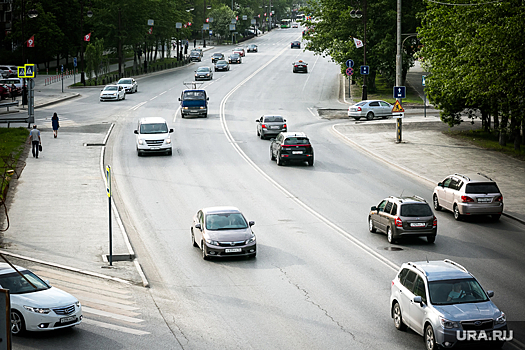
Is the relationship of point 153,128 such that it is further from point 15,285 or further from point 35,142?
point 15,285

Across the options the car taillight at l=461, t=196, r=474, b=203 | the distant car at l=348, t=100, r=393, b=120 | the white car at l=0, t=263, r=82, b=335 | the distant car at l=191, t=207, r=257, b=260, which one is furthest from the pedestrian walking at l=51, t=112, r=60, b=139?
the white car at l=0, t=263, r=82, b=335

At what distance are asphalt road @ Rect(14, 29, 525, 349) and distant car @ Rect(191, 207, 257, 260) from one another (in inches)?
14.7

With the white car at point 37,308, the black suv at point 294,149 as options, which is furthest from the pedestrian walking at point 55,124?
the white car at point 37,308

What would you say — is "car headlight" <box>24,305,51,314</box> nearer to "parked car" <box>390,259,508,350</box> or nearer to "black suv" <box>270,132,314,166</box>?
"parked car" <box>390,259,508,350</box>

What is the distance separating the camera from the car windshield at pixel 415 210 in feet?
71.3

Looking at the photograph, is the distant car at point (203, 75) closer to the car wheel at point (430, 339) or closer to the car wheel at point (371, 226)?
the car wheel at point (371, 226)

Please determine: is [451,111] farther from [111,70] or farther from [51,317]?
[111,70]

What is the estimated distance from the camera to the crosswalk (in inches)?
581

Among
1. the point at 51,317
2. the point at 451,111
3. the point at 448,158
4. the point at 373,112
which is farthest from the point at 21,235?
the point at 373,112

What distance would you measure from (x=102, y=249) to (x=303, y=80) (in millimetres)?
61503

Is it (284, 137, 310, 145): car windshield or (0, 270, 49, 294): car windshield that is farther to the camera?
(284, 137, 310, 145): car windshield

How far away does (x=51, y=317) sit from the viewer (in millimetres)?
13594

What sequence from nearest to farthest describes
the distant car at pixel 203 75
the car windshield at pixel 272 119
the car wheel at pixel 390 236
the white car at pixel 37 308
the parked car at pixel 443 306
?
1. the parked car at pixel 443 306
2. the white car at pixel 37 308
3. the car wheel at pixel 390 236
4. the car windshield at pixel 272 119
5. the distant car at pixel 203 75

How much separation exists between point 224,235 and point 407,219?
5903 millimetres
